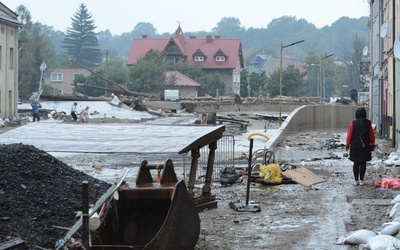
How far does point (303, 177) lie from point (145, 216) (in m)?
8.55

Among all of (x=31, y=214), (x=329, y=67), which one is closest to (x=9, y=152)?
(x=31, y=214)

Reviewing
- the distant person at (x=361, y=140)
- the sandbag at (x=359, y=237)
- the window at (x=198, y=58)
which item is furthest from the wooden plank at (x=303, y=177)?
the window at (x=198, y=58)

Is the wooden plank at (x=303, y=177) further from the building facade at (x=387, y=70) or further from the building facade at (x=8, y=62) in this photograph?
the building facade at (x=8, y=62)

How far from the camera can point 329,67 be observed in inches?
5846

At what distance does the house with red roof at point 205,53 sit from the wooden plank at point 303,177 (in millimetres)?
97424

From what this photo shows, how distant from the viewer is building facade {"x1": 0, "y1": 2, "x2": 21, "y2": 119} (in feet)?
185

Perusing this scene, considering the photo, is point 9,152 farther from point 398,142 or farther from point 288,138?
point 288,138

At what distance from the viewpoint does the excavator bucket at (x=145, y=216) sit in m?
10.1

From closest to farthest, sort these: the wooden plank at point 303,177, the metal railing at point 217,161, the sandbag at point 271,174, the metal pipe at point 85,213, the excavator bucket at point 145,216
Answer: the metal pipe at point 85,213 < the excavator bucket at point 145,216 < the sandbag at point 271,174 < the wooden plank at point 303,177 < the metal railing at point 217,161

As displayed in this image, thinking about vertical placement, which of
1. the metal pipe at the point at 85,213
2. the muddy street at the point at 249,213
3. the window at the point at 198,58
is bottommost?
the muddy street at the point at 249,213

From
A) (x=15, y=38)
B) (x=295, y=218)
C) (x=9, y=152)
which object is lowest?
(x=295, y=218)

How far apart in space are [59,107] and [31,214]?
5893cm

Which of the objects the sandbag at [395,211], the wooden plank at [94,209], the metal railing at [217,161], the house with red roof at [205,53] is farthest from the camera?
the house with red roof at [205,53]

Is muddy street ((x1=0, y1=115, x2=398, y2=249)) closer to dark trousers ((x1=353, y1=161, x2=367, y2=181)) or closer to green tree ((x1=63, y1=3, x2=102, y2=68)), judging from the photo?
dark trousers ((x1=353, y1=161, x2=367, y2=181))
